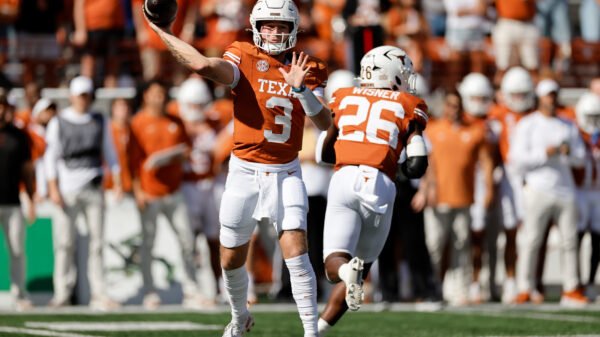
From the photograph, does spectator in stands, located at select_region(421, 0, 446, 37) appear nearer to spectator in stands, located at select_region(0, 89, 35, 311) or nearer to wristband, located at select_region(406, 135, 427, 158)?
spectator in stands, located at select_region(0, 89, 35, 311)

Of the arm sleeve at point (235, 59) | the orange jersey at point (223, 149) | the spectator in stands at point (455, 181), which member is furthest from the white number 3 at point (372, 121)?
the spectator in stands at point (455, 181)

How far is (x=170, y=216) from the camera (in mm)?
12438

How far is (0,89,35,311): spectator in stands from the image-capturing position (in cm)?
1177

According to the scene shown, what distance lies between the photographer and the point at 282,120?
7.80m

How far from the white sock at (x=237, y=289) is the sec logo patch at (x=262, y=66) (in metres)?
1.14

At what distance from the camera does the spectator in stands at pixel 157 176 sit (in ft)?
40.4

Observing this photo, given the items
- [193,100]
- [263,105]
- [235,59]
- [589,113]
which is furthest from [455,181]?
[235,59]

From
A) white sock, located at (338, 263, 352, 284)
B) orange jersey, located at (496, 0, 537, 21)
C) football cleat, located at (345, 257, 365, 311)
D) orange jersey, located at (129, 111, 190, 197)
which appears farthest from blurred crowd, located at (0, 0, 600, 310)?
football cleat, located at (345, 257, 365, 311)

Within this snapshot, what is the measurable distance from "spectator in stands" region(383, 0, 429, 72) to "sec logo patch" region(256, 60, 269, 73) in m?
8.13

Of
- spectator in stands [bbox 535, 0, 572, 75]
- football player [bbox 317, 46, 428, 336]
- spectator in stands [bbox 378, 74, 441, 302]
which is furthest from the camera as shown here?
spectator in stands [bbox 535, 0, 572, 75]

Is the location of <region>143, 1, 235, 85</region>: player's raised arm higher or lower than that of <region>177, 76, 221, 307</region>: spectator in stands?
higher

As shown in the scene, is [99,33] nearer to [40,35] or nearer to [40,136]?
[40,35]

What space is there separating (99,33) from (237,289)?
24.5ft

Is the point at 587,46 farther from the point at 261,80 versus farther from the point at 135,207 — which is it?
the point at 261,80
